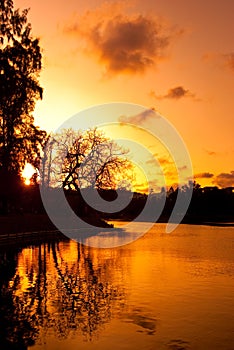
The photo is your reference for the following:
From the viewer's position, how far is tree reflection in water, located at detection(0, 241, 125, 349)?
590 inches

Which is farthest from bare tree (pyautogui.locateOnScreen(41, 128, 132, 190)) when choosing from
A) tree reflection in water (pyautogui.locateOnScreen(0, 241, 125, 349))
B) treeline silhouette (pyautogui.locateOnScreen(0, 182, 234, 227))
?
tree reflection in water (pyautogui.locateOnScreen(0, 241, 125, 349))

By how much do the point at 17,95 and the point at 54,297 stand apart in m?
27.7

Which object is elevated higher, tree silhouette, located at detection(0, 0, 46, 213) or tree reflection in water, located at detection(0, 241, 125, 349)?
tree silhouette, located at detection(0, 0, 46, 213)

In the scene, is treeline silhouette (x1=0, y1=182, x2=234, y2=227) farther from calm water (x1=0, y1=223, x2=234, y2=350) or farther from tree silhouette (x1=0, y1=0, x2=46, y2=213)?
calm water (x1=0, y1=223, x2=234, y2=350)

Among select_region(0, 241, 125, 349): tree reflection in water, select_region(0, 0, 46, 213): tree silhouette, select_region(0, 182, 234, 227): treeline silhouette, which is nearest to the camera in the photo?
select_region(0, 241, 125, 349): tree reflection in water

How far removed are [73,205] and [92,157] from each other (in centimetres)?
916

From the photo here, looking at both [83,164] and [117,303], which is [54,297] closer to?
[117,303]

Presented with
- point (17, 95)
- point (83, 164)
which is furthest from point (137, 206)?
point (17, 95)

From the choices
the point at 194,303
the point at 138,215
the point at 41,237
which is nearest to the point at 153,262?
the point at 194,303

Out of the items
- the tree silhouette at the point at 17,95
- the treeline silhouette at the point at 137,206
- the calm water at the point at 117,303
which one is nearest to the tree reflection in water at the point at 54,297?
the calm water at the point at 117,303

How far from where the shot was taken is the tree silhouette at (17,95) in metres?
38.5

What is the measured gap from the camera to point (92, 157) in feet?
265

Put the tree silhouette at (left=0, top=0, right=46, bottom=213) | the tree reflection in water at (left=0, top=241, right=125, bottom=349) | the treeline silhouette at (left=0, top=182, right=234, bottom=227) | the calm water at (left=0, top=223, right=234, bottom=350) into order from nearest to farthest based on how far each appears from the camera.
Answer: the calm water at (left=0, top=223, right=234, bottom=350) → the tree reflection in water at (left=0, top=241, right=125, bottom=349) → the tree silhouette at (left=0, top=0, right=46, bottom=213) → the treeline silhouette at (left=0, top=182, right=234, bottom=227)

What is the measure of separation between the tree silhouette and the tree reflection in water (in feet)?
47.1
